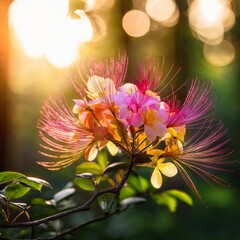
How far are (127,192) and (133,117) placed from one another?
22.0 inches

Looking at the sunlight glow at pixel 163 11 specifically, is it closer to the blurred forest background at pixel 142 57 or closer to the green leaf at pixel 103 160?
the blurred forest background at pixel 142 57

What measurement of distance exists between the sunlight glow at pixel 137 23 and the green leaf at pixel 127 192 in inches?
295

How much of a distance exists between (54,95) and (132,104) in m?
0.17

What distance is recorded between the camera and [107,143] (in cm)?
118

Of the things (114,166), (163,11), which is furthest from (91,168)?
(163,11)

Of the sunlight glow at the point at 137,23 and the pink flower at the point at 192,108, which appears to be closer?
the pink flower at the point at 192,108

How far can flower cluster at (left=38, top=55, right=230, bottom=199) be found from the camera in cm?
106

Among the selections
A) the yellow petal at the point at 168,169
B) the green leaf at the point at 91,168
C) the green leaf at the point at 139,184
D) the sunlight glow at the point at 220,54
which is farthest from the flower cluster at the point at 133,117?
the sunlight glow at the point at 220,54

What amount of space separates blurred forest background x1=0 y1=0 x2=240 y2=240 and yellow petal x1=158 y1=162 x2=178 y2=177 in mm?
271

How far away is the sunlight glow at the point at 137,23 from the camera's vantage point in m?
9.16

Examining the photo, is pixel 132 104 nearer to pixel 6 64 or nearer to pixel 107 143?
pixel 107 143

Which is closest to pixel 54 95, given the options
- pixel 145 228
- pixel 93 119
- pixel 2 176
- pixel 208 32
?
pixel 93 119

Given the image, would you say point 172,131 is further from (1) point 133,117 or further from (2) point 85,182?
(2) point 85,182

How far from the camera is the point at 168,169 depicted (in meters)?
1.14
